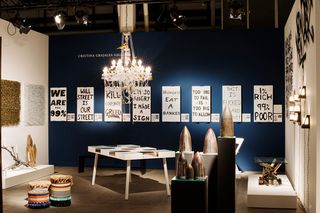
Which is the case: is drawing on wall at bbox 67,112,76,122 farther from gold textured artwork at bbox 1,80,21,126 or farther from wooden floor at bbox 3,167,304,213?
wooden floor at bbox 3,167,304,213

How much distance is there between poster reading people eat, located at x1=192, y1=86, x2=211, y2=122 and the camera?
33.7 ft

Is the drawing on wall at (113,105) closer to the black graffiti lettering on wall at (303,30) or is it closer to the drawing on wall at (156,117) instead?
the drawing on wall at (156,117)

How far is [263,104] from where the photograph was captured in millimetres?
10062

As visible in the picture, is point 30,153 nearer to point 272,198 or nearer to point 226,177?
point 272,198

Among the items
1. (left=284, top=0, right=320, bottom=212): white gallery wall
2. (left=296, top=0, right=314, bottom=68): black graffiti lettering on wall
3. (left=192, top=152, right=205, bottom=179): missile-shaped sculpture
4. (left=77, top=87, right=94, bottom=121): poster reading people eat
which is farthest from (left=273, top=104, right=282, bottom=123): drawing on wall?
(left=192, top=152, right=205, bottom=179): missile-shaped sculpture

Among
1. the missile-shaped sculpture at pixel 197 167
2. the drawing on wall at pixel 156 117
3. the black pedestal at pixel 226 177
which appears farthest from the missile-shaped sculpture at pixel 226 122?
the drawing on wall at pixel 156 117

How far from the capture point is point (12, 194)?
7.51m

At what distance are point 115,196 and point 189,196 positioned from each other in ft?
10.3

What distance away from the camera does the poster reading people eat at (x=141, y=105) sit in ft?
34.7

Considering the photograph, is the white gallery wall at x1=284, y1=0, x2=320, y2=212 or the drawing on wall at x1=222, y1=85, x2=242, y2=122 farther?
the drawing on wall at x1=222, y1=85, x2=242, y2=122

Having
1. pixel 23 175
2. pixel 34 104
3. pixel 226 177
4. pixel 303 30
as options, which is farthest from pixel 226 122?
pixel 34 104

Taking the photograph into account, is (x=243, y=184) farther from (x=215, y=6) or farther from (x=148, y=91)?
(x=215, y=6)

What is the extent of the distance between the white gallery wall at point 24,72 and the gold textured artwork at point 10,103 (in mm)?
117

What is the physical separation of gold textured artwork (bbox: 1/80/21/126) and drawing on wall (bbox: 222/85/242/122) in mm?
4533
